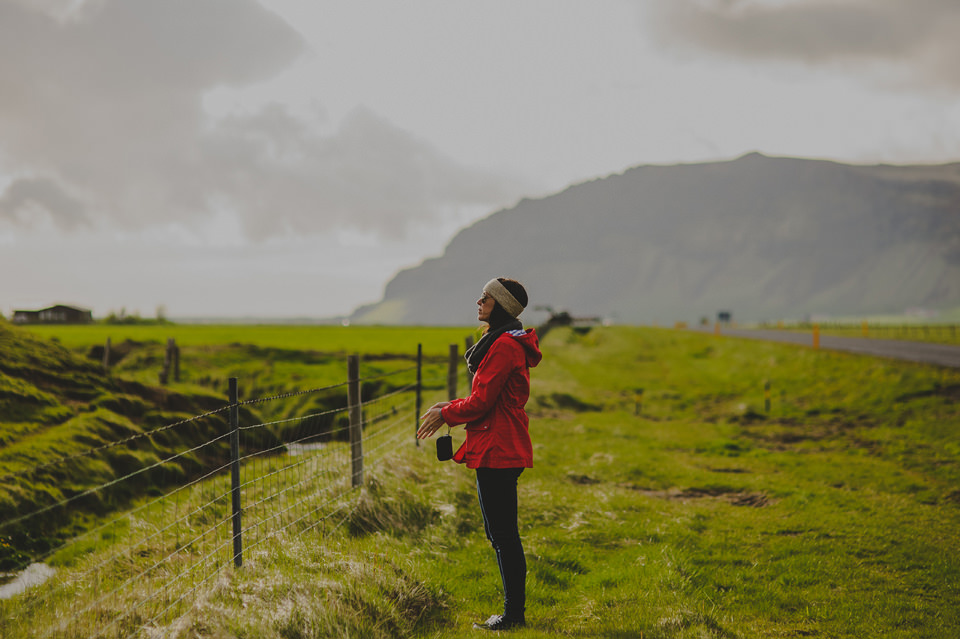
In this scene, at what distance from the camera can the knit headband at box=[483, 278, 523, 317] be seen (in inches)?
192

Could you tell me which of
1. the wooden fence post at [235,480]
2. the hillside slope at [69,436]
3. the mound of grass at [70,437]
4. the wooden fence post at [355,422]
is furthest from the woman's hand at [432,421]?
the mound of grass at [70,437]

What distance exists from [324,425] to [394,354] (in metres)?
24.6

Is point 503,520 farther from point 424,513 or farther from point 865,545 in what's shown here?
point 865,545

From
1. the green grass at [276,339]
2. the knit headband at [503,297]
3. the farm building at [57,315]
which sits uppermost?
the farm building at [57,315]

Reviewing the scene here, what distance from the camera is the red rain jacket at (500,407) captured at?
187 inches

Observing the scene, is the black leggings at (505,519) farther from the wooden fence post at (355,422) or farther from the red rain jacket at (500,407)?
the wooden fence post at (355,422)

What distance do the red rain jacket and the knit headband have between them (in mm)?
181

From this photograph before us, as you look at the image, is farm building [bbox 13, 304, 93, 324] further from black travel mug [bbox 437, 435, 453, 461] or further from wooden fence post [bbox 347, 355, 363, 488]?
black travel mug [bbox 437, 435, 453, 461]

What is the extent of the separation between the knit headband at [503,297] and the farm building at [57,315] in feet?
440

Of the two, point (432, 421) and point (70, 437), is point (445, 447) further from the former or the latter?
point (70, 437)

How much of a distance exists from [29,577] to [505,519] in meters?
8.01

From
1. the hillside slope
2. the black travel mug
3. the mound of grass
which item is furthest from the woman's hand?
the mound of grass

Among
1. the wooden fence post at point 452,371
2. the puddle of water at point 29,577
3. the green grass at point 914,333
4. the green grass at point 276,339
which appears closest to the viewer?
the puddle of water at point 29,577

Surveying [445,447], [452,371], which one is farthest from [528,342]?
[452,371]
